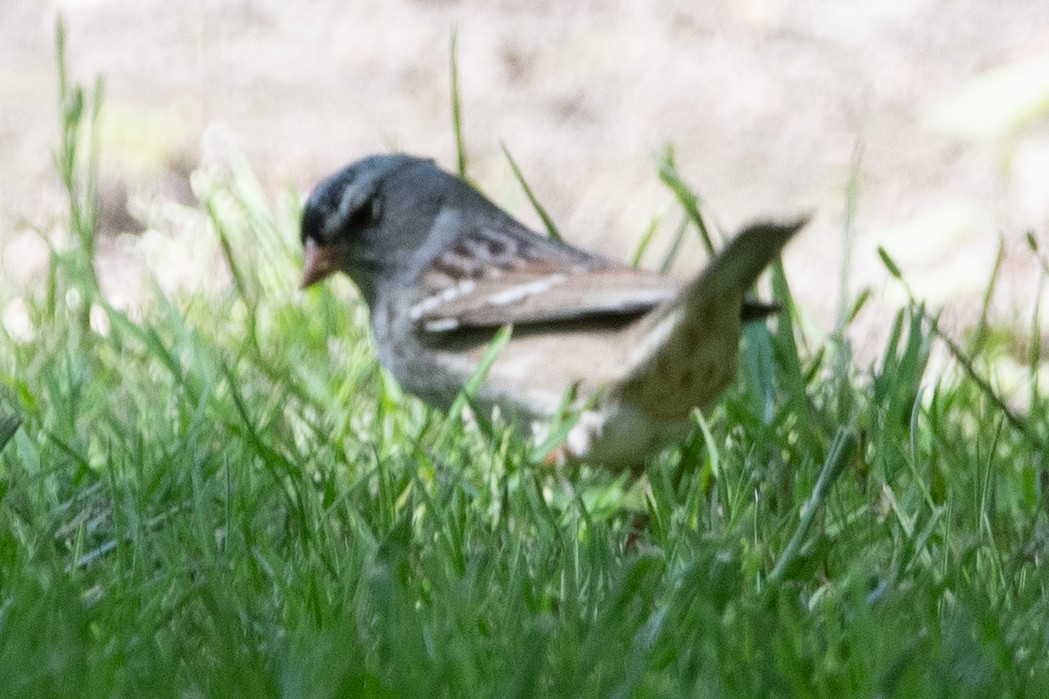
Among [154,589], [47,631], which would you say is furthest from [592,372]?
[47,631]

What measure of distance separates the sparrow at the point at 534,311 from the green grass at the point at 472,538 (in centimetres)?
11

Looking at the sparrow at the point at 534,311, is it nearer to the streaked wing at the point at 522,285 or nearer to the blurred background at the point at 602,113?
the streaked wing at the point at 522,285

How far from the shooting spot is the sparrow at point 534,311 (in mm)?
3322

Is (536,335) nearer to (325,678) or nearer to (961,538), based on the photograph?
(961,538)

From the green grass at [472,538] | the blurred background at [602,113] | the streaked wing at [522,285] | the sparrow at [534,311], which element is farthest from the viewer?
the blurred background at [602,113]

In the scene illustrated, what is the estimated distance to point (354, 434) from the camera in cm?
336

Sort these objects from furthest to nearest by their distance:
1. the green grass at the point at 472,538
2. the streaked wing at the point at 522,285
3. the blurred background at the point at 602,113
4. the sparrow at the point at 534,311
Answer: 1. the blurred background at the point at 602,113
2. the streaked wing at the point at 522,285
3. the sparrow at the point at 534,311
4. the green grass at the point at 472,538

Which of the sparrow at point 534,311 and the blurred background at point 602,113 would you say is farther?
the blurred background at point 602,113

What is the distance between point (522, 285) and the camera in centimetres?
371

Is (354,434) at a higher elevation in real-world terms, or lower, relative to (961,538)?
lower

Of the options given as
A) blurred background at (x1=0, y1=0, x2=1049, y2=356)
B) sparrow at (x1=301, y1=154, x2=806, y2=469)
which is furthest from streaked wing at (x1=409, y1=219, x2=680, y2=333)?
blurred background at (x1=0, y1=0, x2=1049, y2=356)

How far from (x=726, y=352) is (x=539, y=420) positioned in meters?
0.46

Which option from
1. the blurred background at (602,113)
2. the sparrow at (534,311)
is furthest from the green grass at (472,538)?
the blurred background at (602,113)

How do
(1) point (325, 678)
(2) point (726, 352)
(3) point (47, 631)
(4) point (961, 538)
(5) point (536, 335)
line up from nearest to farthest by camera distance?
(1) point (325, 678) < (3) point (47, 631) < (4) point (961, 538) < (2) point (726, 352) < (5) point (536, 335)
